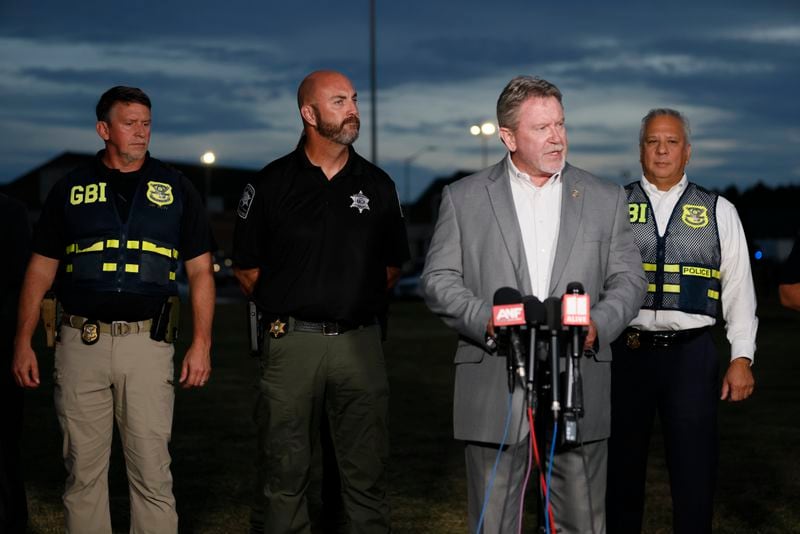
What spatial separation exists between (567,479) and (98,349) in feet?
7.97

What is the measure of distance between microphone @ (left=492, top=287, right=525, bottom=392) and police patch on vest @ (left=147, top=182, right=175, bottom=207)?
2413 mm

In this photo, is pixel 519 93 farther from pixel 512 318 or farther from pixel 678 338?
pixel 678 338

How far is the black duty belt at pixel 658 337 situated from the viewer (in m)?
5.89

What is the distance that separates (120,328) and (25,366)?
1.65 feet

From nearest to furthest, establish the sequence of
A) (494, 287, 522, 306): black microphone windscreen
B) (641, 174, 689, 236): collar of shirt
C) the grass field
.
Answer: (494, 287, 522, 306): black microphone windscreen, (641, 174, 689, 236): collar of shirt, the grass field

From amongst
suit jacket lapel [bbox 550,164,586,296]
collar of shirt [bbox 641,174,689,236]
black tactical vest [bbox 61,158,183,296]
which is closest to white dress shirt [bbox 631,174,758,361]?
collar of shirt [bbox 641,174,689,236]

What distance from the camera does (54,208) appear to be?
594 centimetres

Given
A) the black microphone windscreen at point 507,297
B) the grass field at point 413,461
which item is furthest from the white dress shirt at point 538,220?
the grass field at point 413,461

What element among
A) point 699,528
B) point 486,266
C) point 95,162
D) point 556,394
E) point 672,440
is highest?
point 95,162

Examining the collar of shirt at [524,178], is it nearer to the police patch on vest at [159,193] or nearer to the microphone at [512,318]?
the microphone at [512,318]

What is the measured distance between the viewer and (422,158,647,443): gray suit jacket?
470 centimetres

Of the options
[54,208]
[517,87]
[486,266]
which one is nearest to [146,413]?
[54,208]

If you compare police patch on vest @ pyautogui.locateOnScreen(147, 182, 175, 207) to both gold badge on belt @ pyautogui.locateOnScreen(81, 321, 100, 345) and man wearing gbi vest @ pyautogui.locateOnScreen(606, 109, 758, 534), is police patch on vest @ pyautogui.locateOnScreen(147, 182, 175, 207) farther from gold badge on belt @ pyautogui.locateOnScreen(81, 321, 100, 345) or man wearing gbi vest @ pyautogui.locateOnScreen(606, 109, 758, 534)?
man wearing gbi vest @ pyautogui.locateOnScreen(606, 109, 758, 534)

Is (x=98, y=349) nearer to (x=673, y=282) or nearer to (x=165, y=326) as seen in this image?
(x=165, y=326)
